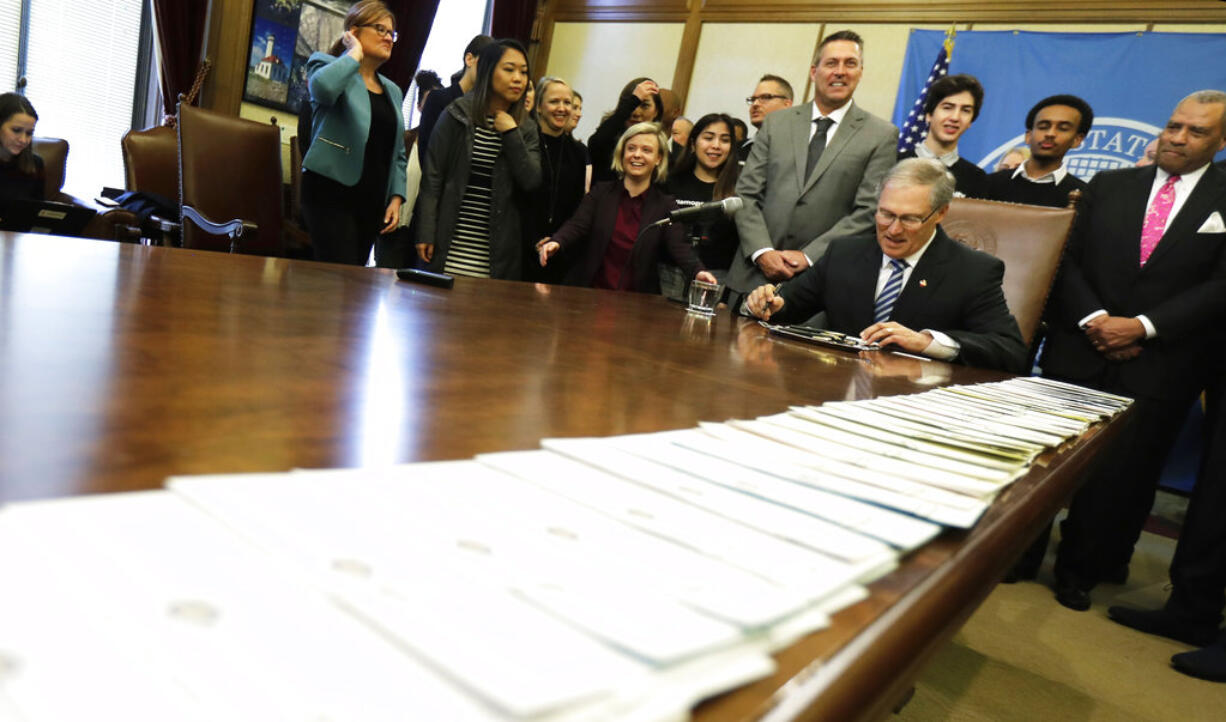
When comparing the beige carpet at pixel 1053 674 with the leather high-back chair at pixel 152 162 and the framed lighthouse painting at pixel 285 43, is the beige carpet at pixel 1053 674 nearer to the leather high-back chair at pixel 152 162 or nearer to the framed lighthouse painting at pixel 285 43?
the leather high-back chair at pixel 152 162

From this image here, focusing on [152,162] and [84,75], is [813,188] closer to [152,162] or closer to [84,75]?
[152,162]

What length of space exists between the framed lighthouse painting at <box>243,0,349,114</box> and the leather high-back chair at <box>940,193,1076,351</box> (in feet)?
15.5

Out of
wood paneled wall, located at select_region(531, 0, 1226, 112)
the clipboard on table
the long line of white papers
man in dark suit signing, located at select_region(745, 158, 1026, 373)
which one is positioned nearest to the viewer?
the long line of white papers

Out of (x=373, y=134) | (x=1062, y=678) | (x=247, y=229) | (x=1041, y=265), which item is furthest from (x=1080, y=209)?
(x=247, y=229)

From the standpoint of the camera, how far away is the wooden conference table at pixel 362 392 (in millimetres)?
353

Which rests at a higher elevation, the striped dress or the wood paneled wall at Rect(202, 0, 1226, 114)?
the wood paneled wall at Rect(202, 0, 1226, 114)

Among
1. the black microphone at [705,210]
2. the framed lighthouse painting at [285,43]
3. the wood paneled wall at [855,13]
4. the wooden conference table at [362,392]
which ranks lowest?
the wooden conference table at [362,392]

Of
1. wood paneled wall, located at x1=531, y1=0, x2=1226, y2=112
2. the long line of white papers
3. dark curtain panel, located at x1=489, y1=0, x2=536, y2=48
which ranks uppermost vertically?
wood paneled wall, located at x1=531, y1=0, x2=1226, y2=112

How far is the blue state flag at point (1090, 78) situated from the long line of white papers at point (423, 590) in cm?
572

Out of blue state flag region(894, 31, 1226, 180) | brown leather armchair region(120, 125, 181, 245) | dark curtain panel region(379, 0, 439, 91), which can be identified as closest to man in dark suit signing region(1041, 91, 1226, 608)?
blue state flag region(894, 31, 1226, 180)

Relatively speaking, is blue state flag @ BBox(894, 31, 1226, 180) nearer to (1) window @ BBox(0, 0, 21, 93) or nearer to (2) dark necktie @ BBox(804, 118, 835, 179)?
(2) dark necktie @ BBox(804, 118, 835, 179)

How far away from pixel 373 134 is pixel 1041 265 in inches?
97.9

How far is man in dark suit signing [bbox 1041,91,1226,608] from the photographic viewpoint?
282cm

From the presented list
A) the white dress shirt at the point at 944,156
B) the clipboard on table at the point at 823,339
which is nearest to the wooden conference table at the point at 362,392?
the clipboard on table at the point at 823,339
